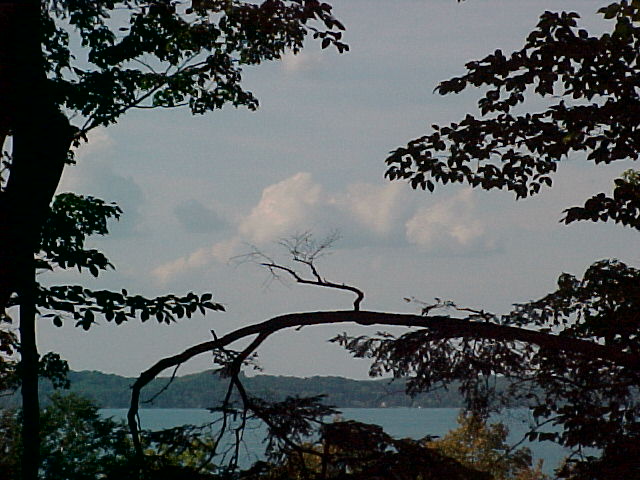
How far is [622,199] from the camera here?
25.1 feet

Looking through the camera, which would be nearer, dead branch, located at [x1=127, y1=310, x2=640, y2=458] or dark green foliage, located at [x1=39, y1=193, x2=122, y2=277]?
dead branch, located at [x1=127, y1=310, x2=640, y2=458]

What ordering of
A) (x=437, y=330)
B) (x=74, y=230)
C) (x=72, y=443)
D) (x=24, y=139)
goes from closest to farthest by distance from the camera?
1. (x=24, y=139)
2. (x=437, y=330)
3. (x=74, y=230)
4. (x=72, y=443)

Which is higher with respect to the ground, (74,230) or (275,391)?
(74,230)

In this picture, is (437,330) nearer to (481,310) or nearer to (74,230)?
(481,310)

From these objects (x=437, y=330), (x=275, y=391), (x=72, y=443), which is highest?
(x=437, y=330)

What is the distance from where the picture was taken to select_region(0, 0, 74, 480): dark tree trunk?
6426 millimetres

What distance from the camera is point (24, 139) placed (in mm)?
6742

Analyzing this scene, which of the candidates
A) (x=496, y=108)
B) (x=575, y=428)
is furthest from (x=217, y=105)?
(x=575, y=428)

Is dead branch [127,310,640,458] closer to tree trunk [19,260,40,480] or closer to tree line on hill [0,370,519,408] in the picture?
tree line on hill [0,370,519,408]

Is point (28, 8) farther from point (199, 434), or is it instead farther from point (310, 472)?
point (310, 472)

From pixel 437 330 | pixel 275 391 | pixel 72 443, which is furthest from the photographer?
pixel 72 443

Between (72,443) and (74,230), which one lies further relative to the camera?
(72,443)

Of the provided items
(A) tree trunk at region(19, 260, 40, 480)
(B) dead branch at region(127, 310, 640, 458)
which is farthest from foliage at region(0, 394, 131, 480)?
(A) tree trunk at region(19, 260, 40, 480)

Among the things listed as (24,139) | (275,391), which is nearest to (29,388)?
(275,391)
